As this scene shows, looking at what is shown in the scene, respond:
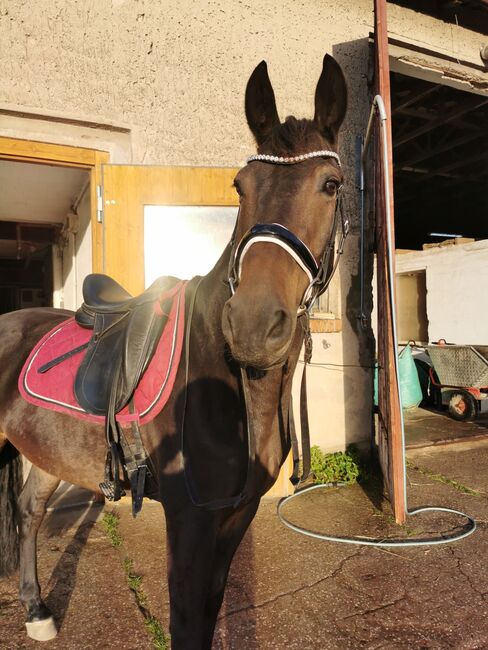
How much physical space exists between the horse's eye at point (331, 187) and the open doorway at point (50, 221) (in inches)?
130

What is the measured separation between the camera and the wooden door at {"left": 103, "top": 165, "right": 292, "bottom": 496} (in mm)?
3510

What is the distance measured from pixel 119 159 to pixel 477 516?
436 centimetres

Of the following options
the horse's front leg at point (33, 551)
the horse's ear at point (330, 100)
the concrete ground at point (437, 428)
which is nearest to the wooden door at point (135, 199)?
the horse's front leg at point (33, 551)

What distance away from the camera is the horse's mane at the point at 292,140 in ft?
4.70

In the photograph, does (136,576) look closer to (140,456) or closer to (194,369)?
(140,456)

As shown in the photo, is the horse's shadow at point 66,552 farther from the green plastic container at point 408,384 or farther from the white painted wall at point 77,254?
the green plastic container at point 408,384

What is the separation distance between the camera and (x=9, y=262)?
456 inches

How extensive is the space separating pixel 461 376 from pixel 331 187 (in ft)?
20.3

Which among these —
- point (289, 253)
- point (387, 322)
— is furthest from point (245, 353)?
point (387, 322)

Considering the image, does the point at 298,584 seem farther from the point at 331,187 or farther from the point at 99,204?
the point at 99,204

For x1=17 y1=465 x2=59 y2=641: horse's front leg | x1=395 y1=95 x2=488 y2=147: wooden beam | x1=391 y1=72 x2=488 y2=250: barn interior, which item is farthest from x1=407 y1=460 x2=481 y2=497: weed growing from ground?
x1=395 y1=95 x2=488 y2=147: wooden beam

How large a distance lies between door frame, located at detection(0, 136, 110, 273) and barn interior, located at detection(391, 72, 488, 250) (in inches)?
172

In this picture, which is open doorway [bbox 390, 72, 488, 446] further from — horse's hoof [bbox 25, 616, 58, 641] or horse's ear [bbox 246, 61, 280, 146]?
horse's ear [bbox 246, 61, 280, 146]

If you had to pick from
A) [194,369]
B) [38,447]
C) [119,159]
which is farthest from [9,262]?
[194,369]
